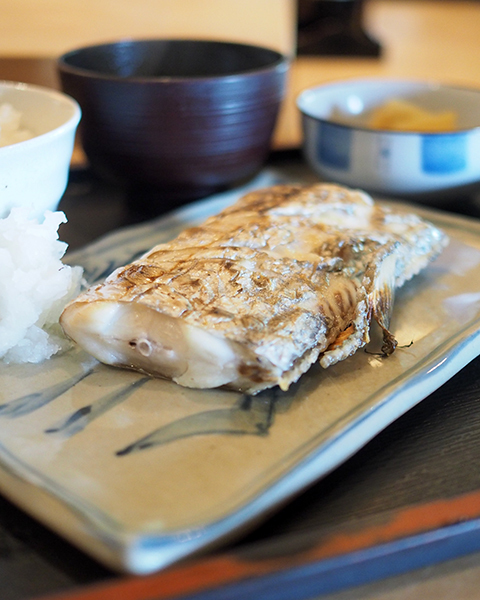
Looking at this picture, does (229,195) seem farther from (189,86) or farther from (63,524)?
(63,524)

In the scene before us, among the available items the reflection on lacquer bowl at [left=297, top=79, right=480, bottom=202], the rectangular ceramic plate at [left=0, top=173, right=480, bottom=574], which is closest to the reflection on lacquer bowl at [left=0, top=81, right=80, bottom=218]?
the rectangular ceramic plate at [left=0, top=173, right=480, bottom=574]

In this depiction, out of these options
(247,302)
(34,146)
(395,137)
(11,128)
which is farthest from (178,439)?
(395,137)

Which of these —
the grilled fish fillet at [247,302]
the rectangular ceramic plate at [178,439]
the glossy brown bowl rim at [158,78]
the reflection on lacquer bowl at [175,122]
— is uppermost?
the glossy brown bowl rim at [158,78]

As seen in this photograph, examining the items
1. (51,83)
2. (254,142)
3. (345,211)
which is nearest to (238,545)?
(345,211)

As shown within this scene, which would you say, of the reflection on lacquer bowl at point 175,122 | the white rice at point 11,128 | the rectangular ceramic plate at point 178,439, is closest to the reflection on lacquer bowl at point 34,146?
the white rice at point 11,128

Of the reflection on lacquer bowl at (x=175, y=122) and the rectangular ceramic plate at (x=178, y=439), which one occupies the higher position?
the reflection on lacquer bowl at (x=175, y=122)

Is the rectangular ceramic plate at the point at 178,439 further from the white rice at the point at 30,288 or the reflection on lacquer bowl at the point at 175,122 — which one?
the reflection on lacquer bowl at the point at 175,122

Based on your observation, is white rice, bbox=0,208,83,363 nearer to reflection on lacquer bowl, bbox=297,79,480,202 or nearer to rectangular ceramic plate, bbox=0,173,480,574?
rectangular ceramic plate, bbox=0,173,480,574
